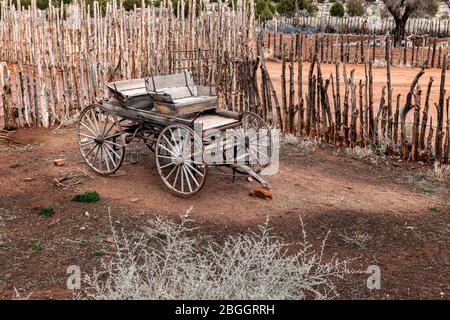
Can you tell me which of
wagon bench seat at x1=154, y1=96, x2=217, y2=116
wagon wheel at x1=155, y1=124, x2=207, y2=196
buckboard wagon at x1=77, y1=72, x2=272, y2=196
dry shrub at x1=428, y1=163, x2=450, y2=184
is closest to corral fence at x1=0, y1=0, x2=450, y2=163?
dry shrub at x1=428, y1=163, x2=450, y2=184

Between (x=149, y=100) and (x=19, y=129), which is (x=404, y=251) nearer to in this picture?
(x=149, y=100)

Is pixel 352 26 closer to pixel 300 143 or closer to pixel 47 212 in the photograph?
pixel 300 143

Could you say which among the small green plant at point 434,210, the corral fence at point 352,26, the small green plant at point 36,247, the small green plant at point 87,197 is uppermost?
the corral fence at point 352,26

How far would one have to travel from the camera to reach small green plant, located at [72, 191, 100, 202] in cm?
547

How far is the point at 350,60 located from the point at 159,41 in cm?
1076

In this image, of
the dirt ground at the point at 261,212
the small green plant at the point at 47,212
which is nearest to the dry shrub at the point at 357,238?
the dirt ground at the point at 261,212

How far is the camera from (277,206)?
17.8 ft

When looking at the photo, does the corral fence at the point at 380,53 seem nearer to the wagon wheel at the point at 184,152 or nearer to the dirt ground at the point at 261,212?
the dirt ground at the point at 261,212

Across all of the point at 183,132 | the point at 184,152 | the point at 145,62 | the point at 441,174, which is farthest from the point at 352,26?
the point at 184,152

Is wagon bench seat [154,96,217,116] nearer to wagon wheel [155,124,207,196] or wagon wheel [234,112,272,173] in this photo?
wagon wheel [155,124,207,196]

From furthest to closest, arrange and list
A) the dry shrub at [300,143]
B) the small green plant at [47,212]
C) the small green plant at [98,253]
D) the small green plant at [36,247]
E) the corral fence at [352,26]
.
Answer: the corral fence at [352,26], the dry shrub at [300,143], the small green plant at [47,212], the small green plant at [36,247], the small green plant at [98,253]

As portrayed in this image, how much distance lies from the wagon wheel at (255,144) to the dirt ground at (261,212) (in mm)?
271

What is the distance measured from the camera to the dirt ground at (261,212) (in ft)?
13.6
